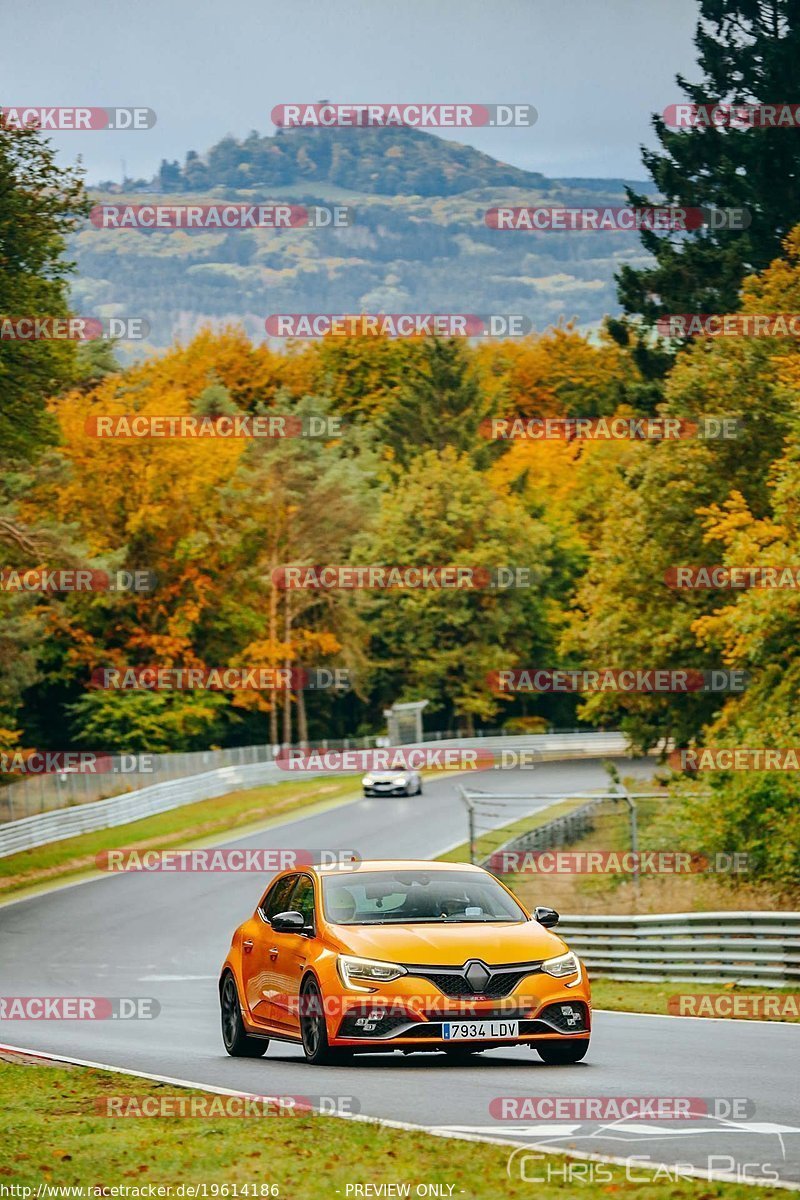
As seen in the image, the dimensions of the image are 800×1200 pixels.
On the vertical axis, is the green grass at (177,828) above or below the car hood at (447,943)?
below

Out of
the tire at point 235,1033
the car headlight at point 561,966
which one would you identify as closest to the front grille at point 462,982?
the car headlight at point 561,966

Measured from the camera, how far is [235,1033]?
48.8 feet

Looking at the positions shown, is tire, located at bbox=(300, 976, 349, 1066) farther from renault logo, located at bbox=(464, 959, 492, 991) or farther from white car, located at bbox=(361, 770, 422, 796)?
white car, located at bbox=(361, 770, 422, 796)

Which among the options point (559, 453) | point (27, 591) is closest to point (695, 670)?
point (27, 591)

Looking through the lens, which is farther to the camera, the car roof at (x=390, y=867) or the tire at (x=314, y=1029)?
the car roof at (x=390, y=867)

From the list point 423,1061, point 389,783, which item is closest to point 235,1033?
point 423,1061

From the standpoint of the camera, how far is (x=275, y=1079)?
41.1 ft

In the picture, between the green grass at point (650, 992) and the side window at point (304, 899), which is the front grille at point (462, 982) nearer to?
the side window at point (304, 899)

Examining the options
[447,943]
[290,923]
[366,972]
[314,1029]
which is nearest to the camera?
[366,972]

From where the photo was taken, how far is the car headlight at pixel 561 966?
1288 cm

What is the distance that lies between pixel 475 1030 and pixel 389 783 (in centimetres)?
4892

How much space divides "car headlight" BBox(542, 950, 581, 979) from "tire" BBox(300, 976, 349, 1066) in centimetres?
148

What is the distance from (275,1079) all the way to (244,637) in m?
69.8

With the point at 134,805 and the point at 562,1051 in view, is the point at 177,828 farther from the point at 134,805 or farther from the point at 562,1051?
the point at 562,1051
